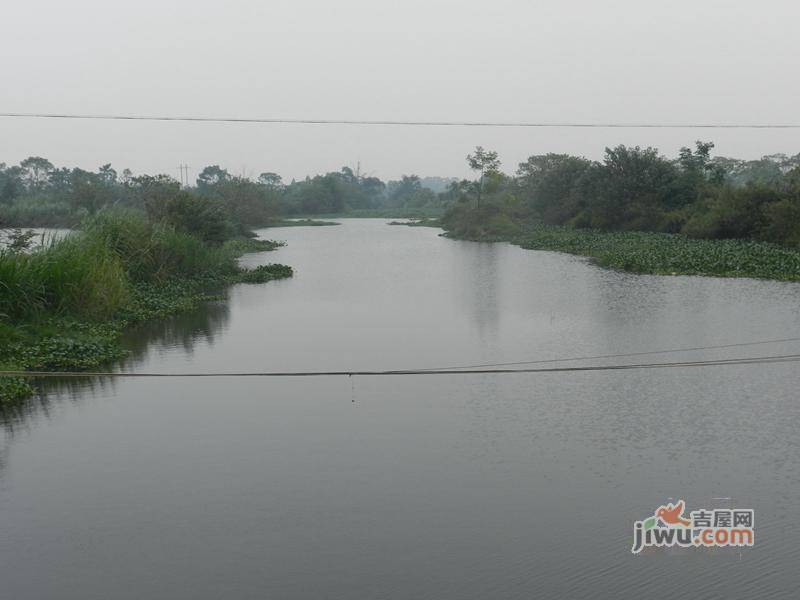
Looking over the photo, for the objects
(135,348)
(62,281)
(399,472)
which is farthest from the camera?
(62,281)

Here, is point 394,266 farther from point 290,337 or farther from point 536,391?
point 536,391

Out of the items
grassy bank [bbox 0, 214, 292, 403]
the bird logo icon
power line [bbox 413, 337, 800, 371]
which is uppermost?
grassy bank [bbox 0, 214, 292, 403]

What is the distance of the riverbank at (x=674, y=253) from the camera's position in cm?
2762

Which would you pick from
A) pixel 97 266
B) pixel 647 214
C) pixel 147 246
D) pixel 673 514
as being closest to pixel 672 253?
pixel 647 214

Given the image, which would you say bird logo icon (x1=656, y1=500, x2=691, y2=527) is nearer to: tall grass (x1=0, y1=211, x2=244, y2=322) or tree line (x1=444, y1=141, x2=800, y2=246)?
tall grass (x1=0, y1=211, x2=244, y2=322)

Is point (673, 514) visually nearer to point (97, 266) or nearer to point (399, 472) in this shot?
point (399, 472)

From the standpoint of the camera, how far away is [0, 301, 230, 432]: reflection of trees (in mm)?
11922

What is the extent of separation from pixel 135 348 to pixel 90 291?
80.4 inches

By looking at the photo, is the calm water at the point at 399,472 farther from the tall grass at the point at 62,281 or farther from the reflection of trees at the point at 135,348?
the tall grass at the point at 62,281

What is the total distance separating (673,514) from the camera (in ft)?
26.0

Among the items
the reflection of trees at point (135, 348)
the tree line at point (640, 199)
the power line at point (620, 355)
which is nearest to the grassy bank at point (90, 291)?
the reflection of trees at point (135, 348)

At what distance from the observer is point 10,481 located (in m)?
9.16

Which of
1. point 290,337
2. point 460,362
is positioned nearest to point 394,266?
point 290,337

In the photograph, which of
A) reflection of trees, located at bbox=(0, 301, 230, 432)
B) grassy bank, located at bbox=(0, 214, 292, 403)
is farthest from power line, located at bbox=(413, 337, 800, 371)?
grassy bank, located at bbox=(0, 214, 292, 403)
